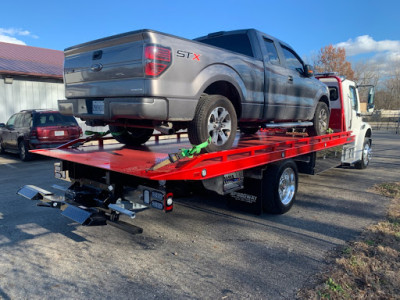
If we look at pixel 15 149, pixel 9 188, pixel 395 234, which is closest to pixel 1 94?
pixel 15 149

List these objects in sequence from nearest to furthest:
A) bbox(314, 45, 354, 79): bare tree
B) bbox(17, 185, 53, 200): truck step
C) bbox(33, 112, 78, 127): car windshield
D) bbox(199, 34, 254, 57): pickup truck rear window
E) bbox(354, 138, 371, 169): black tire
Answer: bbox(17, 185, 53, 200): truck step → bbox(199, 34, 254, 57): pickup truck rear window → bbox(354, 138, 371, 169): black tire → bbox(33, 112, 78, 127): car windshield → bbox(314, 45, 354, 79): bare tree

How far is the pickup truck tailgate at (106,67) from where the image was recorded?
146 inches

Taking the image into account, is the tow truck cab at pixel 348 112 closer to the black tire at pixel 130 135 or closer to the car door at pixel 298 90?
the car door at pixel 298 90

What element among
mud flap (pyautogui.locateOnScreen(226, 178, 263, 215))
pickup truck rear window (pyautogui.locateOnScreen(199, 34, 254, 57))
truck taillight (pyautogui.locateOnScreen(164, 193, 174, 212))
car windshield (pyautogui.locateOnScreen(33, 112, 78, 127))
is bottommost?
mud flap (pyautogui.locateOnScreen(226, 178, 263, 215))

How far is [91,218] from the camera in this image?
12.1 ft

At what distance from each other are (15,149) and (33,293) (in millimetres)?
9304

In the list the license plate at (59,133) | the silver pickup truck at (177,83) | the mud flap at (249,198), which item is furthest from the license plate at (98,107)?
the license plate at (59,133)

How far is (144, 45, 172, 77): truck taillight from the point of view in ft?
11.8

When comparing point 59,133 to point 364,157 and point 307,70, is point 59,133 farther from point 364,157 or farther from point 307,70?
point 364,157

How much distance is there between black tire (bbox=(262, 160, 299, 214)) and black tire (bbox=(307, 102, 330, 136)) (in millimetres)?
1940

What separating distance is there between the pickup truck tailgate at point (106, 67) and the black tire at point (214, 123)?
0.83 m

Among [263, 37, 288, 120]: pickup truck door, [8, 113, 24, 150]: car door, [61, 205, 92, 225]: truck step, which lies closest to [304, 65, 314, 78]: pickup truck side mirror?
[263, 37, 288, 120]: pickup truck door

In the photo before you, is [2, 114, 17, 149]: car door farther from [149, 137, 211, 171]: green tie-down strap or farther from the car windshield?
[149, 137, 211, 171]: green tie-down strap

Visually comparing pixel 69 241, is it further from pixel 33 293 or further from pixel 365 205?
pixel 365 205
